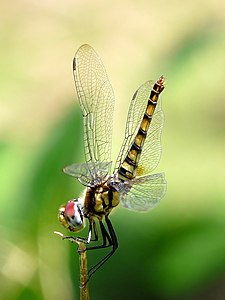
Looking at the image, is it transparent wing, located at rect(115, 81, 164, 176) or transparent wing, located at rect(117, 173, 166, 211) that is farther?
transparent wing, located at rect(115, 81, 164, 176)

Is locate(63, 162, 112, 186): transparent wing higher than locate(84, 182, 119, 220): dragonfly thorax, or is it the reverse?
locate(63, 162, 112, 186): transparent wing

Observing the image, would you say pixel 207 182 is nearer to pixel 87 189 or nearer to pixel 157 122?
pixel 157 122

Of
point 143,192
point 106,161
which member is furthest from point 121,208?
point 143,192

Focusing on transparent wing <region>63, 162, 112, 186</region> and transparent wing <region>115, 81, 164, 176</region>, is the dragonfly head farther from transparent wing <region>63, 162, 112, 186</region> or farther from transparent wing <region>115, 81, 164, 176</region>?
transparent wing <region>115, 81, 164, 176</region>

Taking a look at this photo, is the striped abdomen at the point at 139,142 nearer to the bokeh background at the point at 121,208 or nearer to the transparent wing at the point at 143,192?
the transparent wing at the point at 143,192

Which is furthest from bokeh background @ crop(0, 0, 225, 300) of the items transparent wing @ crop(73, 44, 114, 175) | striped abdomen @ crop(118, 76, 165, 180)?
striped abdomen @ crop(118, 76, 165, 180)

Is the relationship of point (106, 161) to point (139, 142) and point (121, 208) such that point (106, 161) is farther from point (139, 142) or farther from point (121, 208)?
point (121, 208)

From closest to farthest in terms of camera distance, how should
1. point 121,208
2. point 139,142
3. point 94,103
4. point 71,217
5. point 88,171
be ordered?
1. point 71,217
2. point 88,171
3. point 139,142
4. point 94,103
5. point 121,208

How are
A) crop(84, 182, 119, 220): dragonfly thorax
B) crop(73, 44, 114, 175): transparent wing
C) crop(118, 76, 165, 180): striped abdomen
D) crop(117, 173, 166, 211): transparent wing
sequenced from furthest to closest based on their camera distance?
1. crop(73, 44, 114, 175): transparent wing
2. crop(118, 76, 165, 180): striped abdomen
3. crop(84, 182, 119, 220): dragonfly thorax
4. crop(117, 173, 166, 211): transparent wing
